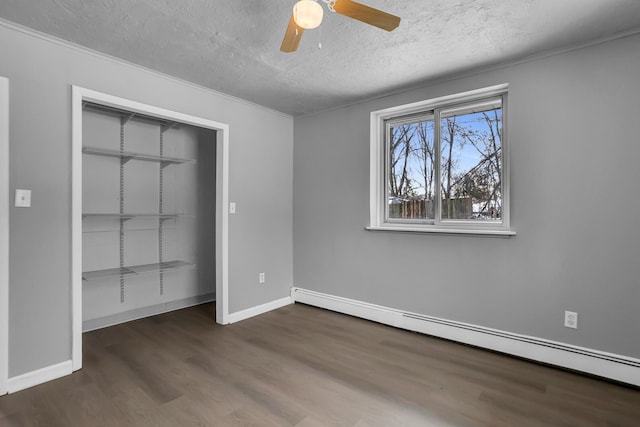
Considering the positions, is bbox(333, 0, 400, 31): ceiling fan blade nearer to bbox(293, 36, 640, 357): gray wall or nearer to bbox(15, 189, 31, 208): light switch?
bbox(293, 36, 640, 357): gray wall

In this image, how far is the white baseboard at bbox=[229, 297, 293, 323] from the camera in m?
3.48

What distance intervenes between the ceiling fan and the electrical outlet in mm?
2373

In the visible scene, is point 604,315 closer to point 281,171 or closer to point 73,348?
point 281,171

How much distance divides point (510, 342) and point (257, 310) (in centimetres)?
251

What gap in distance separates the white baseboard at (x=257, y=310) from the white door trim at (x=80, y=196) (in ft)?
0.32

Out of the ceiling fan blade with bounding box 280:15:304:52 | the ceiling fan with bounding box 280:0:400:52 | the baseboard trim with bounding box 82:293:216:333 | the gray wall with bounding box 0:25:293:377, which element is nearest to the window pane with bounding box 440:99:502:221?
the ceiling fan with bounding box 280:0:400:52

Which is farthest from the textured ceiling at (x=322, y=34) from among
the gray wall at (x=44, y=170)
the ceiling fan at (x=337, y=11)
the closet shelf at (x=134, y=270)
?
the closet shelf at (x=134, y=270)

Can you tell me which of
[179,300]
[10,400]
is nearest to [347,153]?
[179,300]

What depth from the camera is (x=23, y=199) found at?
2160 millimetres

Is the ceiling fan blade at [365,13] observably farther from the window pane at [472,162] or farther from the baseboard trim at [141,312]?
the baseboard trim at [141,312]

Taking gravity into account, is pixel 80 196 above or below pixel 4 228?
above

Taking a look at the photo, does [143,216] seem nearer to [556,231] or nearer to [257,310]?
[257,310]

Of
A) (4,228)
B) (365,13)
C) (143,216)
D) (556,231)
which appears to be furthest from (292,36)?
(143,216)

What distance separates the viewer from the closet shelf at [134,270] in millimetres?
3057
